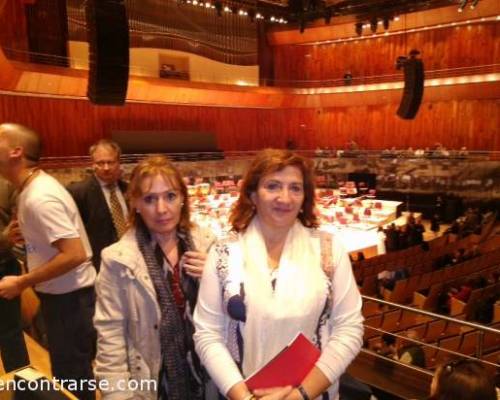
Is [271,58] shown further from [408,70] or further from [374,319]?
[374,319]

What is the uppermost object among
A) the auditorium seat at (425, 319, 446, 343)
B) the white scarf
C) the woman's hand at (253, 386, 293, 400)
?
the white scarf

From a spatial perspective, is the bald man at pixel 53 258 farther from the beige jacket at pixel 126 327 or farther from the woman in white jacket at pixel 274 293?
the woman in white jacket at pixel 274 293

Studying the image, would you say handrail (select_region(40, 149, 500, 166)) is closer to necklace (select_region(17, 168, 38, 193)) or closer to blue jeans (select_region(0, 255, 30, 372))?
blue jeans (select_region(0, 255, 30, 372))

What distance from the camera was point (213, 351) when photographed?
5.33 ft

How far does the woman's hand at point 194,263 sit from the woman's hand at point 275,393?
0.48m

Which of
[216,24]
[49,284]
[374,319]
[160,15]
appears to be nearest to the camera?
[49,284]

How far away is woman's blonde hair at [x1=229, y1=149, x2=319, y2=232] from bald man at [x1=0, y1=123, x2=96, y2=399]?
38.1 inches

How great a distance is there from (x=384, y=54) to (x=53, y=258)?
59.0 ft

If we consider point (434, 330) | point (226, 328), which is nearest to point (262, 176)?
point (226, 328)

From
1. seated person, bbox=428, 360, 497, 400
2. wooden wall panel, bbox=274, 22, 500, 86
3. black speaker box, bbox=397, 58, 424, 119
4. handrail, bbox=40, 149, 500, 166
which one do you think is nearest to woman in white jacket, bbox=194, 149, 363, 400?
seated person, bbox=428, 360, 497, 400

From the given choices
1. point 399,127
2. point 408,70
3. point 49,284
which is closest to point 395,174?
point 408,70

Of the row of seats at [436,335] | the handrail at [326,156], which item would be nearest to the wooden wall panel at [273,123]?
the handrail at [326,156]

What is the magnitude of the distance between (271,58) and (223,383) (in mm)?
19426

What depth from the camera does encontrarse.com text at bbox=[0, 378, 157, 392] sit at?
1363mm
